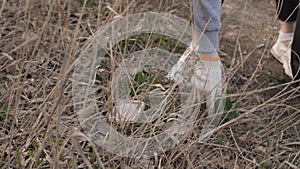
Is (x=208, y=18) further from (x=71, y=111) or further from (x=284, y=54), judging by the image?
(x=284, y=54)

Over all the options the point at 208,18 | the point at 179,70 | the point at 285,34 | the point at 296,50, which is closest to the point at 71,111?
the point at 179,70

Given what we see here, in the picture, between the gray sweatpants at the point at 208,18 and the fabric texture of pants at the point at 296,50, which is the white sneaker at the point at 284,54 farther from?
the gray sweatpants at the point at 208,18

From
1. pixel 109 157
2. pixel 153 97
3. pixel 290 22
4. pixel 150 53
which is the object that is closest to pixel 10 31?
pixel 150 53

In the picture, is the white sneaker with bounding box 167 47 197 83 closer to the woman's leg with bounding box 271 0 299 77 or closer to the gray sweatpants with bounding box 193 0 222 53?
the gray sweatpants with bounding box 193 0 222 53

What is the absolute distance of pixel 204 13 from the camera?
60.6 inches

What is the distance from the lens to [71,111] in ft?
5.17

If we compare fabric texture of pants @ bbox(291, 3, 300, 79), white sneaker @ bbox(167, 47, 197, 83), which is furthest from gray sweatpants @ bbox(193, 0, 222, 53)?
fabric texture of pants @ bbox(291, 3, 300, 79)

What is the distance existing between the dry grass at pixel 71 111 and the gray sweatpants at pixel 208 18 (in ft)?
0.29

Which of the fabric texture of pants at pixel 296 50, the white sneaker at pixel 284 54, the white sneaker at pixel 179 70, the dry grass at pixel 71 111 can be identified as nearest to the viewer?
the dry grass at pixel 71 111

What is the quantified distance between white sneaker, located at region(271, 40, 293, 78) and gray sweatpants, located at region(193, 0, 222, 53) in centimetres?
55

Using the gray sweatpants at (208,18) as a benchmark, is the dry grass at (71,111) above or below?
below

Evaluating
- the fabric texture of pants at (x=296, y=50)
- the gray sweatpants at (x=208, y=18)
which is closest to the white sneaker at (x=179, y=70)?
the gray sweatpants at (x=208, y=18)

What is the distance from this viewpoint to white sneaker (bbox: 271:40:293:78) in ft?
6.78

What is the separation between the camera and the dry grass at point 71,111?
1.22 meters
